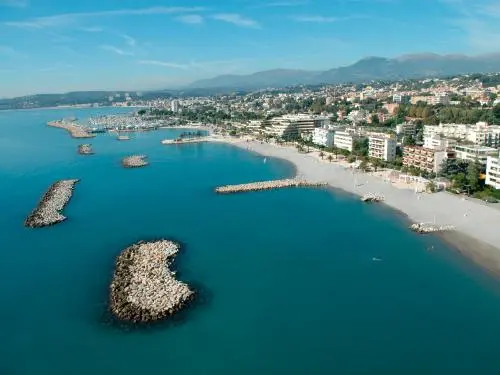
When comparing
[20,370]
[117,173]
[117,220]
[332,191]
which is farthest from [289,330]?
[117,173]

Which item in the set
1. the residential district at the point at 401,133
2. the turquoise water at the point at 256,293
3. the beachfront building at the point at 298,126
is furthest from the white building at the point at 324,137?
the turquoise water at the point at 256,293

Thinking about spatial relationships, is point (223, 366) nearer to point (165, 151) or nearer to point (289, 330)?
point (289, 330)

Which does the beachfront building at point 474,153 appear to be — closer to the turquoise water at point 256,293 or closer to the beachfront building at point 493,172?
the beachfront building at point 493,172

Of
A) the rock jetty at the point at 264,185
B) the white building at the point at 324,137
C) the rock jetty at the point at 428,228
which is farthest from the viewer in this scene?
the white building at the point at 324,137

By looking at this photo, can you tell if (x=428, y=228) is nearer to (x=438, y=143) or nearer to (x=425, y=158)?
(x=425, y=158)

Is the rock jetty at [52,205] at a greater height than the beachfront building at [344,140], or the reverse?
the beachfront building at [344,140]

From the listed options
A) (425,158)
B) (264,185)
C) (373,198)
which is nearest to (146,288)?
(373,198)
